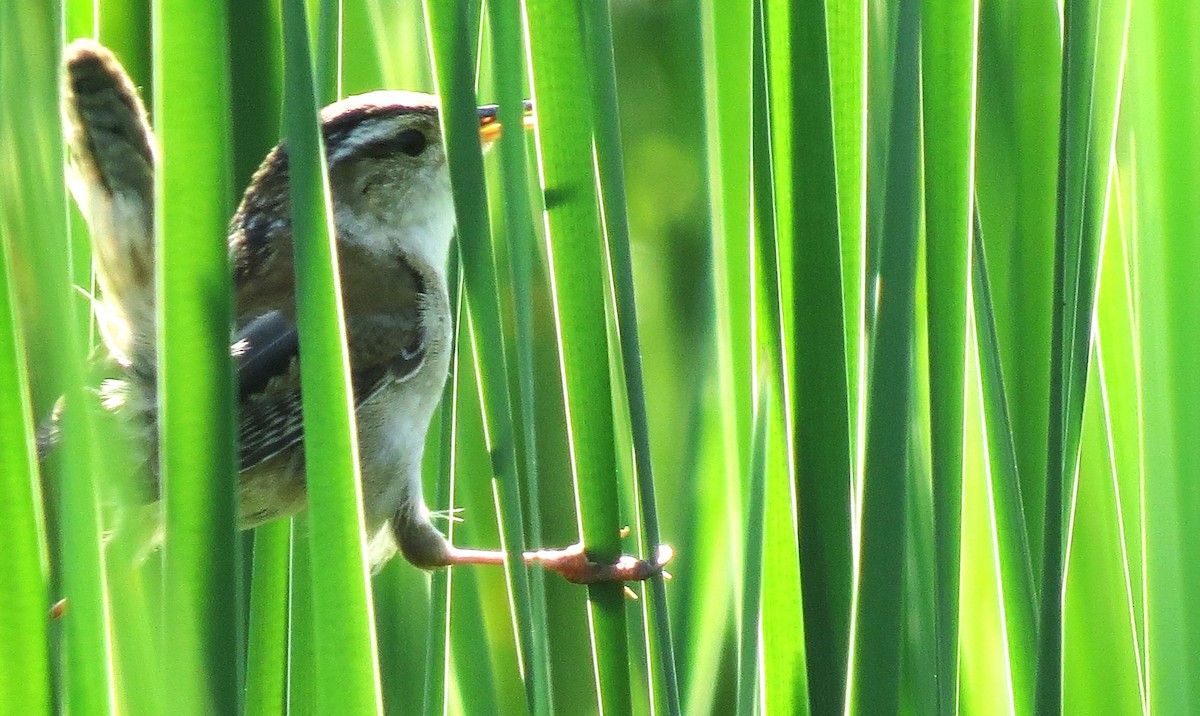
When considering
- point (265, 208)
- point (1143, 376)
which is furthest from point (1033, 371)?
point (265, 208)

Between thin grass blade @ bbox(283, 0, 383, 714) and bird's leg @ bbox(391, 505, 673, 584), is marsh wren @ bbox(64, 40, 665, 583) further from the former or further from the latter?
thin grass blade @ bbox(283, 0, 383, 714)

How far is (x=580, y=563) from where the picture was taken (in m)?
1.20

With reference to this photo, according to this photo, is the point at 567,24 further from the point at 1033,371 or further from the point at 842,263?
the point at 1033,371

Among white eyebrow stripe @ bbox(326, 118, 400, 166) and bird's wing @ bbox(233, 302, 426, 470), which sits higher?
white eyebrow stripe @ bbox(326, 118, 400, 166)

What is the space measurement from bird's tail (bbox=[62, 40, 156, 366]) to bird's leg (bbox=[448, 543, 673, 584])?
→ 396 millimetres

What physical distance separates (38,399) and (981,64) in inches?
31.0

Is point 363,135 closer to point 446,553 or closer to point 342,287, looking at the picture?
point 342,287

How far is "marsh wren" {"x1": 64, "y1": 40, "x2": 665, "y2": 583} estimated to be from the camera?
114 centimetres

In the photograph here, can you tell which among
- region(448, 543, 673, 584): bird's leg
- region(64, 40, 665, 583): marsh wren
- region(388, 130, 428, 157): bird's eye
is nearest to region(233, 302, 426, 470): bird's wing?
region(64, 40, 665, 583): marsh wren

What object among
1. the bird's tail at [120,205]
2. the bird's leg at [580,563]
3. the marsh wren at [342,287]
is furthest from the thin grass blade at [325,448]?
the bird's tail at [120,205]

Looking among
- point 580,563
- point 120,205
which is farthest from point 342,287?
point 580,563

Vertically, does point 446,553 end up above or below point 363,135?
below

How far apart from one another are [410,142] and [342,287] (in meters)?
0.27

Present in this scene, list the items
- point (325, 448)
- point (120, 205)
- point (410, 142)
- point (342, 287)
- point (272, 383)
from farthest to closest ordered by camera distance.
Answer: point (410, 142) → point (342, 287) → point (272, 383) → point (120, 205) → point (325, 448)
